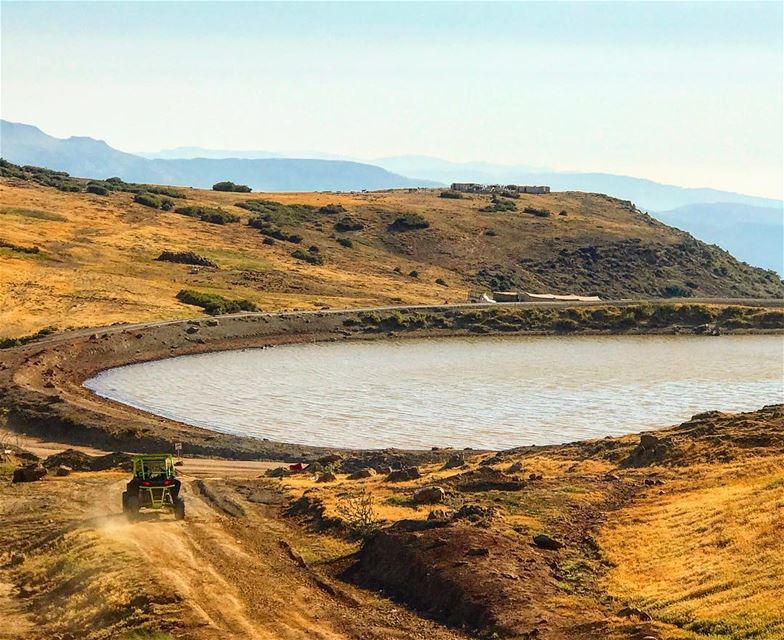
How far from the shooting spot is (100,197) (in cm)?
12988

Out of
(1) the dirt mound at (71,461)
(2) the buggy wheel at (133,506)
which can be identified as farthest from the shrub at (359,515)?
(1) the dirt mound at (71,461)

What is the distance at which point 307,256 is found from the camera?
382 feet

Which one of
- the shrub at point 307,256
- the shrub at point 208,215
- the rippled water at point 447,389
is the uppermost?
the shrub at point 208,215

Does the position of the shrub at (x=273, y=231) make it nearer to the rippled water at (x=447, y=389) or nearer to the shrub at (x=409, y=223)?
the shrub at (x=409, y=223)

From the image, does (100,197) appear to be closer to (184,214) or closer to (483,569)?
(184,214)

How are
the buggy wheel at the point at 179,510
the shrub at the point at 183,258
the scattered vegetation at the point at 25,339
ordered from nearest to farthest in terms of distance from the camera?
the buggy wheel at the point at 179,510 < the scattered vegetation at the point at 25,339 < the shrub at the point at 183,258

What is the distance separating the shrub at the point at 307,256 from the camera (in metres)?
116

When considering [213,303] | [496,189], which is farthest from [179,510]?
[496,189]

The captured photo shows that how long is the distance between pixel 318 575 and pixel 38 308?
60557 mm

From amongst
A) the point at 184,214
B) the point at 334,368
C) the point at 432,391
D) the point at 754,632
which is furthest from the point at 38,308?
the point at 754,632

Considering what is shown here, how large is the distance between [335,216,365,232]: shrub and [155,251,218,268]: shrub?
27.5 metres

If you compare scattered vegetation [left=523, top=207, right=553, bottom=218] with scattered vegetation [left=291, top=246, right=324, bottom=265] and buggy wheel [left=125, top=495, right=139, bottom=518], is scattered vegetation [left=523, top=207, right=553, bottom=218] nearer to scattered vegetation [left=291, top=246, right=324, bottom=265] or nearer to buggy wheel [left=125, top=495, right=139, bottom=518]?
scattered vegetation [left=291, top=246, right=324, bottom=265]

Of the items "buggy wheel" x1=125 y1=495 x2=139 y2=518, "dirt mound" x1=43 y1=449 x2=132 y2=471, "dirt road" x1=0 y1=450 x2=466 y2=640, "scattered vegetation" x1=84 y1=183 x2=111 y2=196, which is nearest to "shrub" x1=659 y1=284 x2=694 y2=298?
"scattered vegetation" x1=84 y1=183 x2=111 y2=196

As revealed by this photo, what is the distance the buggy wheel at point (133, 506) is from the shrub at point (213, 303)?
58.9 meters
